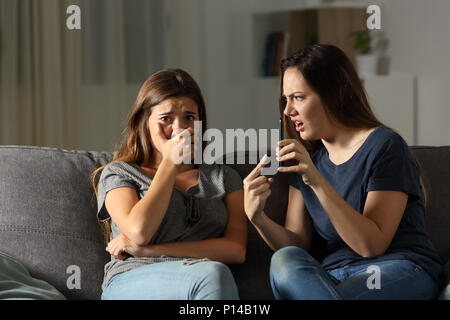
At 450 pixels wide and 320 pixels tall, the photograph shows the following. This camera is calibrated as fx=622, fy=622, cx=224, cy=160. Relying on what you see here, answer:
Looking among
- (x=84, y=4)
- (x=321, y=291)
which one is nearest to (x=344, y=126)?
(x=321, y=291)

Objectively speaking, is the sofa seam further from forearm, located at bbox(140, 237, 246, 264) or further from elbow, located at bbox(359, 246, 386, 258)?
elbow, located at bbox(359, 246, 386, 258)

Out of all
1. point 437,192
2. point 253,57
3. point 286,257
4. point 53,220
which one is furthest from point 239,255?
point 253,57

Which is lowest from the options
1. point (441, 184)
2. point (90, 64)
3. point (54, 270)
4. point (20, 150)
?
point (54, 270)

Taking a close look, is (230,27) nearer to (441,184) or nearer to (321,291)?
(441,184)

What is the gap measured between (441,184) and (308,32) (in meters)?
2.33

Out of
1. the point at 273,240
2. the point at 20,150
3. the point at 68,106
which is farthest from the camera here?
the point at 68,106

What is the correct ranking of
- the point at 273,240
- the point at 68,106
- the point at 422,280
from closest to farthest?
1. the point at 422,280
2. the point at 273,240
3. the point at 68,106

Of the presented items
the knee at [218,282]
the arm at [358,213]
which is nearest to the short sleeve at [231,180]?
the arm at [358,213]

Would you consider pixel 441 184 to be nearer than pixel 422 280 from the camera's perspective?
No

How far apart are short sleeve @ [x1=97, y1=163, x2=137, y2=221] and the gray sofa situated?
106mm

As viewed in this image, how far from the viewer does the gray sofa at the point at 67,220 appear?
5.24ft

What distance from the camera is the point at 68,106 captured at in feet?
9.94

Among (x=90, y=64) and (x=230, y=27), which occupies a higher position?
(x=230, y=27)

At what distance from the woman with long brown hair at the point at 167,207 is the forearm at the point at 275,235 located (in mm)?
61
